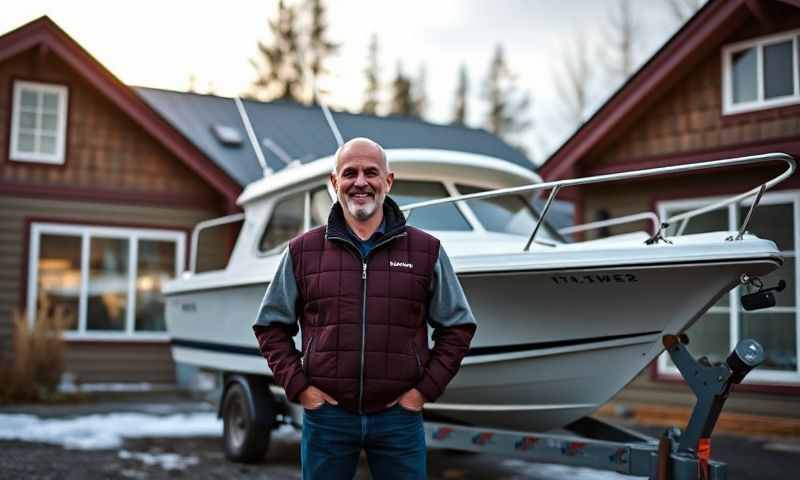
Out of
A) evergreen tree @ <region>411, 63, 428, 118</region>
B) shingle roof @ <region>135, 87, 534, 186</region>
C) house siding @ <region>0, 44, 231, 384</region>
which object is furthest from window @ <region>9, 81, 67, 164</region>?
evergreen tree @ <region>411, 63, 428, 118</region>

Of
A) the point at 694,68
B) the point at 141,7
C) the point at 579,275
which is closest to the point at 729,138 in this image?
the point at 694,68

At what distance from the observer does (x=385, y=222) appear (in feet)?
12.5

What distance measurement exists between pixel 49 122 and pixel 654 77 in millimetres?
Result: 8953

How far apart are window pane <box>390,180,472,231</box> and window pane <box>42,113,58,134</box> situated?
27.3 ft

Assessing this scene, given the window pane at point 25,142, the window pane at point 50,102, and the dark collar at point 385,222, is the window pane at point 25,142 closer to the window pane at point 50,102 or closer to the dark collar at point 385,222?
the window pane at point 50,102

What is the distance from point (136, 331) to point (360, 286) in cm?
1129

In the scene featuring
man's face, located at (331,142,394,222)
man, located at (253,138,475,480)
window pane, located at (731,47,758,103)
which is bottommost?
man, located at (253,138,475,480)

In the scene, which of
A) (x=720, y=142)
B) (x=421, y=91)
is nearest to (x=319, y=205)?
(x=720, y=142)

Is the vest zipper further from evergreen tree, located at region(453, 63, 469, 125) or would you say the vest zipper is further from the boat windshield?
evergreen tree, located at region(453, 63, 469, 125)

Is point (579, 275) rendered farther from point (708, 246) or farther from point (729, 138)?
point (729, 138)

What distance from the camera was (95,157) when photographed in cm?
1396

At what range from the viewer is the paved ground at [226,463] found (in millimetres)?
7477

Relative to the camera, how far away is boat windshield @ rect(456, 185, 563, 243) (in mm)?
7328

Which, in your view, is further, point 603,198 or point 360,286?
point 603,198
